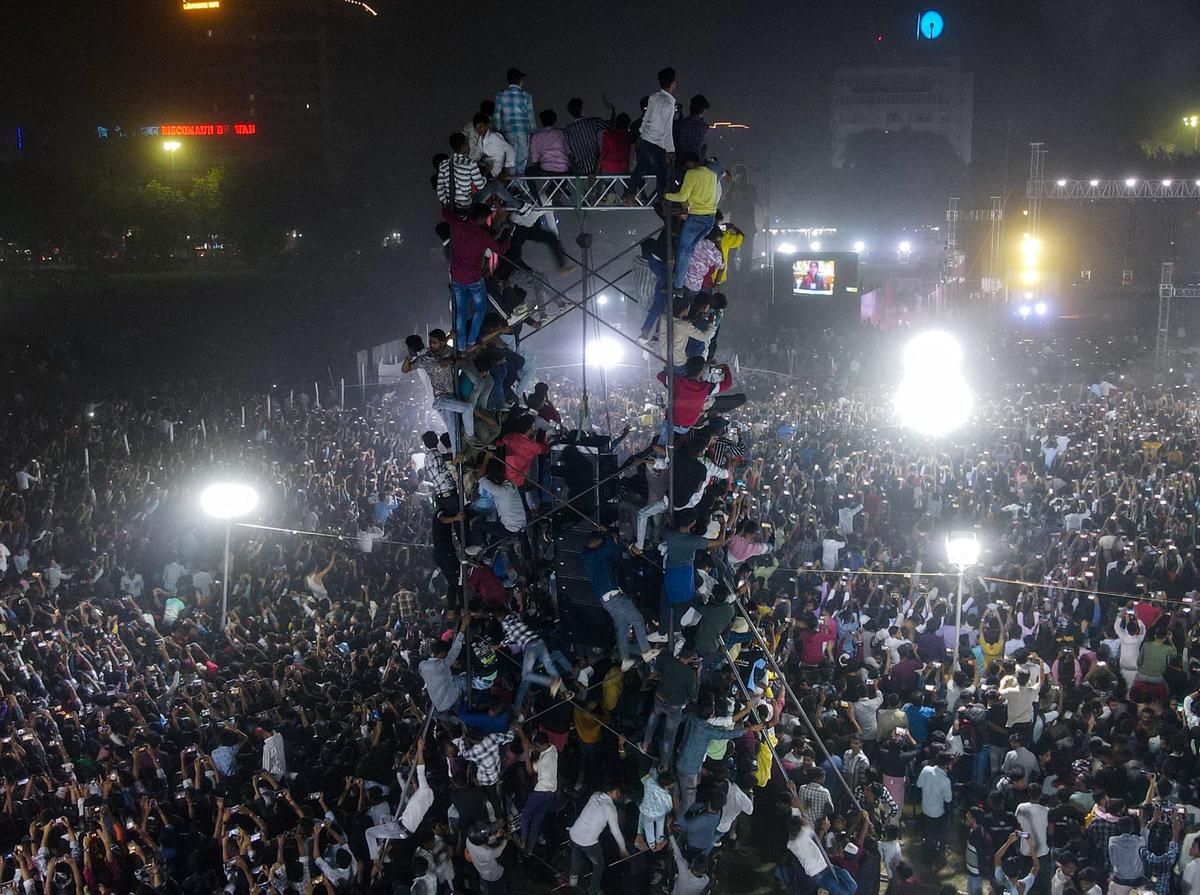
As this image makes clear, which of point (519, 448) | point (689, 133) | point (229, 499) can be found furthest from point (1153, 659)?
point (229, 499)

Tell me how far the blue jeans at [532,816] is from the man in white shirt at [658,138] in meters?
A: 4.56

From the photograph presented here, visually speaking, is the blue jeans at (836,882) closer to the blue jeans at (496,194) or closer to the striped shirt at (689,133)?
the striped shirt at (689,133)

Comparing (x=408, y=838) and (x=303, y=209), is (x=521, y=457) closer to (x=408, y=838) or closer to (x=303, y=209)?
(x=408, y=838)

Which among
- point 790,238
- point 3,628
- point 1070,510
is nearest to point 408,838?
point 3,628

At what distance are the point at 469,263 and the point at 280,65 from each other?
78.9 m

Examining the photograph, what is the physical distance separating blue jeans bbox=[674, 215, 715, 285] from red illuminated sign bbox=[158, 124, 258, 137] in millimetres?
57473

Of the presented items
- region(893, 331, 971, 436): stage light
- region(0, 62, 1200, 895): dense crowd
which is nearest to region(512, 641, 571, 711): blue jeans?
region(0, 62, 1200, 895): dense crowd

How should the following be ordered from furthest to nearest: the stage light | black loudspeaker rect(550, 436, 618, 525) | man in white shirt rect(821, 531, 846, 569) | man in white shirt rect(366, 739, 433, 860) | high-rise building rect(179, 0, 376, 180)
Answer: high-rise building rect(179, 0, 376, 180) < the stage light < man in white shirt rect(821, 531, 846, 569) < black loudspeaker rect(550, 436, 618, 525) < man in white shirt rect(366, 739, 433, 860)

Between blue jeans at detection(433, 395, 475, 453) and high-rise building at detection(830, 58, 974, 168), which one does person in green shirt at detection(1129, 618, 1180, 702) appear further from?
high-rise building at detection(830, 58, 974, 168)

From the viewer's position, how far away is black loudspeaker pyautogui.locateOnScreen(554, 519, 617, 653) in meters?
8.02

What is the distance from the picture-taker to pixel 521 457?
7715mm

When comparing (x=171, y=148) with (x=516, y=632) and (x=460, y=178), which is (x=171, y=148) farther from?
(x=516, y=632)

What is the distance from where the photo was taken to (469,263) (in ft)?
25.2

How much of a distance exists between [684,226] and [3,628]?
8087 millimetres
